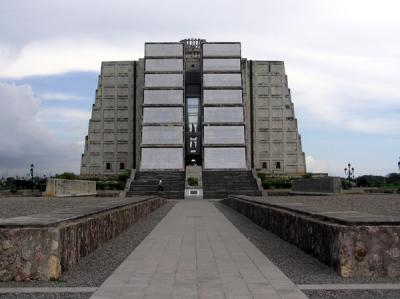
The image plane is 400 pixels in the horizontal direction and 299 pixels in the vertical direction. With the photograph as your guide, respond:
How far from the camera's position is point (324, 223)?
7605mm

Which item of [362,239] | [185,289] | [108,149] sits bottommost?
[185,289]

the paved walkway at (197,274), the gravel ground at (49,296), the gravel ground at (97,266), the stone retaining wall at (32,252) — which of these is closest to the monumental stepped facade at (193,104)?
the gravel ground at (97,266)

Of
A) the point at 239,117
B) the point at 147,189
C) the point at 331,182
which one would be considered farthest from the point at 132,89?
the point at 331,182

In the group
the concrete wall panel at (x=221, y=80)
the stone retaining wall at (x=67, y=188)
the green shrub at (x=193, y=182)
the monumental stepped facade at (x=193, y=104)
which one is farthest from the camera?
the concrete wall panel at (x=221, y=80)

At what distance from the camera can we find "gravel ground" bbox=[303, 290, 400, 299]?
566cm

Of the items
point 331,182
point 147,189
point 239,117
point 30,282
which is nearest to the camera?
point 30,282

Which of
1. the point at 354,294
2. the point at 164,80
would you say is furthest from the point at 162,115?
the point at 354,294

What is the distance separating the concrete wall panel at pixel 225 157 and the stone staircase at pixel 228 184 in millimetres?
5698

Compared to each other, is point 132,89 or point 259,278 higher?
point 132,89

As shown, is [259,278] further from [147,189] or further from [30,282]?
[147,189]

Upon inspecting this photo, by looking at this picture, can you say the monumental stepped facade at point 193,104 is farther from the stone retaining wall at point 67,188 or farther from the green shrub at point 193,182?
the stone retaining wall at point 67,188

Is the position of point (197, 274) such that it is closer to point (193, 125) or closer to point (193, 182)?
point (193, 182)

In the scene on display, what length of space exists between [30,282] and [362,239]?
13.5ft

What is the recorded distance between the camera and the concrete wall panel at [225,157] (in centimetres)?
6600
